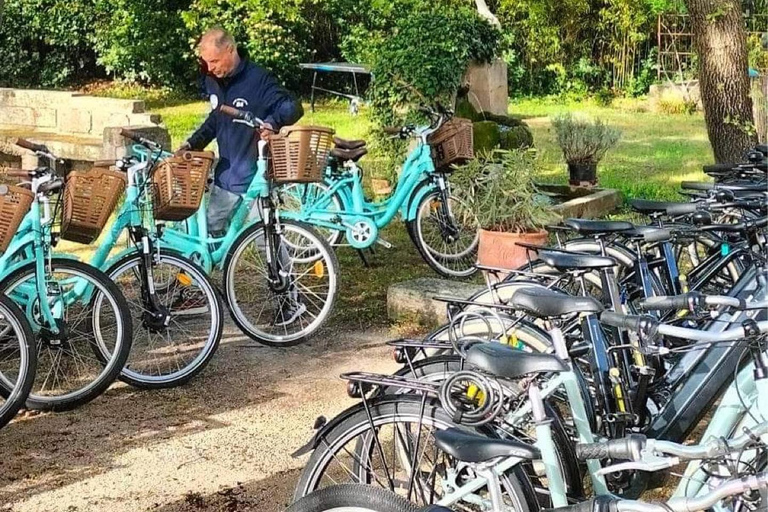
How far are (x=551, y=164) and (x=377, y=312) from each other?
5.97 meters

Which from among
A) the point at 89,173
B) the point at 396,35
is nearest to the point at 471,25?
the point at 396,35

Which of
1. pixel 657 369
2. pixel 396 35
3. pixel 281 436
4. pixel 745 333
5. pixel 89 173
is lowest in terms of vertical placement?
pixel 281 436

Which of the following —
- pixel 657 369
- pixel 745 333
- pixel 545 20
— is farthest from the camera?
pixel 545 20

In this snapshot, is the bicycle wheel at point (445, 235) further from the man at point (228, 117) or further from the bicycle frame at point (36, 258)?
the bicycle frame at point (36, 258)

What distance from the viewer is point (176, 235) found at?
536 centimetres

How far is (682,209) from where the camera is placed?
4.27m

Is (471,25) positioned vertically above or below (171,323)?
above

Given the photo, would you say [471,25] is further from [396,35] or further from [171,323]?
[171,323]

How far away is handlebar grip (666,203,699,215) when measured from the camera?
4.26 metres

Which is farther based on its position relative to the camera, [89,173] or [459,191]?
[459,191]

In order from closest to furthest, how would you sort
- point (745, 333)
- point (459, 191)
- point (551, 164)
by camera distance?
point (745, 333), point (459, 191), point (551, 164)

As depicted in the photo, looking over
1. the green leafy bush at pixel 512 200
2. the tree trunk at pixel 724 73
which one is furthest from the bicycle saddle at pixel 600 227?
the tree trunk at pixel 724 73

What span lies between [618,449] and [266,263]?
362 centimetres

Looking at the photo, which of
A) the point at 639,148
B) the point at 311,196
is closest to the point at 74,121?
the point at 311,196
